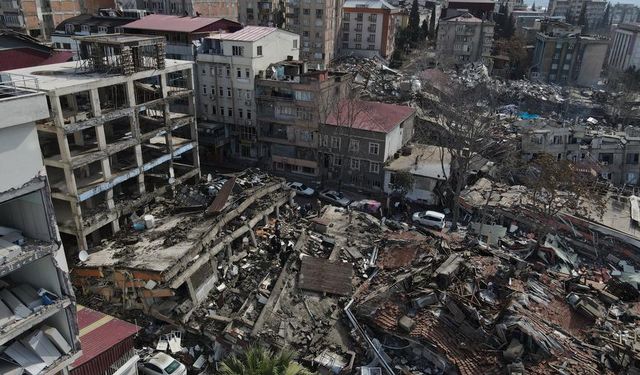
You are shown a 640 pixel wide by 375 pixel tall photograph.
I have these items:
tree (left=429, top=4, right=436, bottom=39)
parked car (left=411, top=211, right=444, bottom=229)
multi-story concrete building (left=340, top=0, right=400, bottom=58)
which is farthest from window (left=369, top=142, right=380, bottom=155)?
tree (left=429, top=4, right=436, bottom=39)

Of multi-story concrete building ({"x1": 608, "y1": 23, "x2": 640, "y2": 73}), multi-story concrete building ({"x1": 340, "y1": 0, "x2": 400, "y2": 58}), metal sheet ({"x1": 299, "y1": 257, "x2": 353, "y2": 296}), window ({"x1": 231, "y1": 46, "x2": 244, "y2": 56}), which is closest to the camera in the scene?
metal sheet ({"x1": 299, "y1": 257, "x2": 353, "y2": 296})

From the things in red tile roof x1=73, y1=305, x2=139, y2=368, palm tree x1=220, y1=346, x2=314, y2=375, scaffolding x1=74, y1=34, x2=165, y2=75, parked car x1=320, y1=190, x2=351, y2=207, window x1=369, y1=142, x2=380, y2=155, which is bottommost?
parked car x1=320, y1=190, x2=351, y2=207

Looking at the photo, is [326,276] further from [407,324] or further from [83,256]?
[83,256]

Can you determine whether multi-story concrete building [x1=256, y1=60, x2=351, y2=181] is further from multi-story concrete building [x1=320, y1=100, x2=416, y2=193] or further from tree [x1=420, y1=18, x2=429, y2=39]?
tree [x1=420, y1=18, x2=429, y2=39]

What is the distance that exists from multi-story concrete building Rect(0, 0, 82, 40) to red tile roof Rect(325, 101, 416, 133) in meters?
51.5

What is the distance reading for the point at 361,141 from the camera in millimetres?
43469

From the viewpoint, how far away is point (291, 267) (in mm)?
27078

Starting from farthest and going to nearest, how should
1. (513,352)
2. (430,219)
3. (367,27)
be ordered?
1. (367,27)
2. (430,219)
3. (513,352)

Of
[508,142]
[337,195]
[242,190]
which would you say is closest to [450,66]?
[508,142]

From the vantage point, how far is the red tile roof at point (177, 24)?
161ft

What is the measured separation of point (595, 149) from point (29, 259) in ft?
174

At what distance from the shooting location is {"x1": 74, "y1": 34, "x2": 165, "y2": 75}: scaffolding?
3098cm

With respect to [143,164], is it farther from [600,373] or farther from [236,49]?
[600,373]

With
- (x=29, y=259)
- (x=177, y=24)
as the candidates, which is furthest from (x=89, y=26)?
(x=29, y=259)
